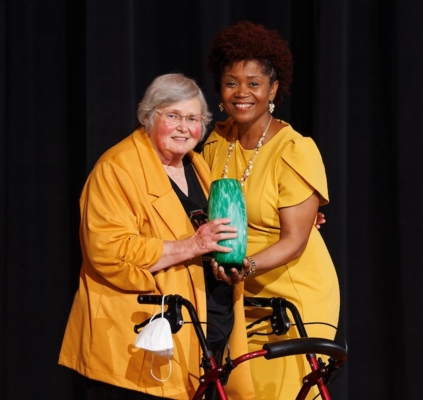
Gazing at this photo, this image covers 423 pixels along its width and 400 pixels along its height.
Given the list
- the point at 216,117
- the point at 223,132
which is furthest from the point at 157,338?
the point at 216,117

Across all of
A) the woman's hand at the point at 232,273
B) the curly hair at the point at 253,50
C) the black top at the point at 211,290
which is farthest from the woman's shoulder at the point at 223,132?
the woman's hand at the point at 232,273

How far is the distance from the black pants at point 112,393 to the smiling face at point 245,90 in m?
0.95

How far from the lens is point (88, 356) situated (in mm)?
2646

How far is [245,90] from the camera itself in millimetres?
2938

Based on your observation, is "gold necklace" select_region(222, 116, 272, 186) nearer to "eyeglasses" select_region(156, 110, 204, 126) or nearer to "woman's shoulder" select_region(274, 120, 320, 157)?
"woman's shoulder" select_region(274, 120, 320, 157)

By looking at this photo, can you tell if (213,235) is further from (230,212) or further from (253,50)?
(253,50)

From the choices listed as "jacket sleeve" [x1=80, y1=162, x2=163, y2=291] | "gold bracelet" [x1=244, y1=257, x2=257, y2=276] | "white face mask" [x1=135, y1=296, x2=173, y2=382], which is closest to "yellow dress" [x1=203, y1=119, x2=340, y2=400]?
"gold bracelet" [x1=244, y1=257, x2=257, y2=276]

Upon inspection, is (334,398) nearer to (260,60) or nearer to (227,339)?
(227,339)

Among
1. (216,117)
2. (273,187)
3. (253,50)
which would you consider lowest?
(273,187)

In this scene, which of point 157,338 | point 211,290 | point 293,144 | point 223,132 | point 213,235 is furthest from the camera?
point 223,132

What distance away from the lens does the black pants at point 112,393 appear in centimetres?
264

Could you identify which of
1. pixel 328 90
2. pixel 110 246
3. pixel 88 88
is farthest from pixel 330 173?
pixel 110 246

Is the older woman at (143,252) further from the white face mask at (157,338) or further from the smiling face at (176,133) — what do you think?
the white face mask at (157,338)

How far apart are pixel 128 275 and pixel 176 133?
1.49 ft
